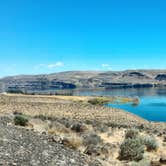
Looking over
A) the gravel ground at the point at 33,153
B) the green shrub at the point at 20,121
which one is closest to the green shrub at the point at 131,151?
the gravel ground at the point at 33,153

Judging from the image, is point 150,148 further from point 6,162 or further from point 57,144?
point 6,162

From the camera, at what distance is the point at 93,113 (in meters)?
45.3

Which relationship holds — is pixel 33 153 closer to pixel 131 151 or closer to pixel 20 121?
pixel 131 151

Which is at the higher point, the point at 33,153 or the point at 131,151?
the point at 33,153

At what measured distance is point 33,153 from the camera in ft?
33.7

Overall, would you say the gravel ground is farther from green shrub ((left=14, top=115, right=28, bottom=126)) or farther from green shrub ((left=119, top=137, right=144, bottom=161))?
green shrub ((left=14, top=115, right=28, bottom=126))

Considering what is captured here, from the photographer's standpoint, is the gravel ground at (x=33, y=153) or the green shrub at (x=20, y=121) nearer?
the gravel ground at (x=33, y=153)

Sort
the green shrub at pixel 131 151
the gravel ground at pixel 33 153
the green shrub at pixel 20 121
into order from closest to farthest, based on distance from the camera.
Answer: the gravel ground at pixel 33 153 → the green shrub at pixel 131 151 → the green shrub at pixel 20 121

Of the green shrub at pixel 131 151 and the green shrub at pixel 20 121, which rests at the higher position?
the green shrub at pixel 20 121

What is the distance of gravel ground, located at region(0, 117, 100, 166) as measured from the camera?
30.5 ft

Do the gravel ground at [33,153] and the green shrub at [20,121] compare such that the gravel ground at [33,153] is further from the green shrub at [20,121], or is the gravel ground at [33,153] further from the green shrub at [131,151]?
the green shrub at [20,121]

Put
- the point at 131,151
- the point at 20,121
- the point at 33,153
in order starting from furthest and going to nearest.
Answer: the point at 20,121 → the point at 131,151 → the point at 33,153

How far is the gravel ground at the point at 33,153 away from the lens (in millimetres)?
9302

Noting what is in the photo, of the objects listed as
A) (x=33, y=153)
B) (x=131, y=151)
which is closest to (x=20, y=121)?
(x=131, y=151)
